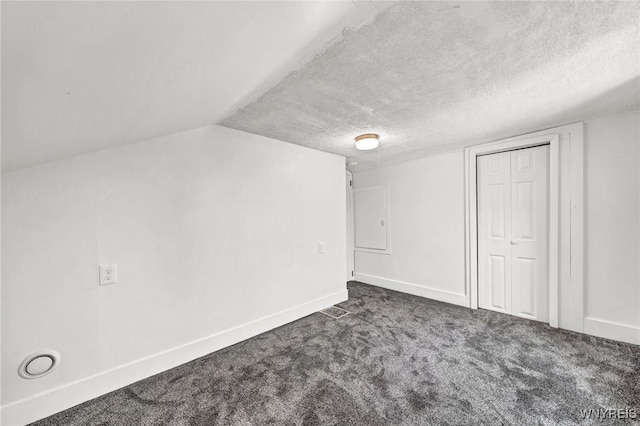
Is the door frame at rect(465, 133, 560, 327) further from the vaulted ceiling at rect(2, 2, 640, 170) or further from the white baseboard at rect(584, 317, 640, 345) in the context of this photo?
the vaulted ceiling at rect(2, 2, 640, 170)

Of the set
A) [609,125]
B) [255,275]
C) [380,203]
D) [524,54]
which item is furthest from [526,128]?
[255,275]

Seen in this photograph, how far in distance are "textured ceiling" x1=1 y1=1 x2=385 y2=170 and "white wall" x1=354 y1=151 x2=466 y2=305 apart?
2917 mm

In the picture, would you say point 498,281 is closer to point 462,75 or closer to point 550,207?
point 550,207

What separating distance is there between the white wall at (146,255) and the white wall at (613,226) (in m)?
3.07

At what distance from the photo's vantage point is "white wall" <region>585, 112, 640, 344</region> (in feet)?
7.73

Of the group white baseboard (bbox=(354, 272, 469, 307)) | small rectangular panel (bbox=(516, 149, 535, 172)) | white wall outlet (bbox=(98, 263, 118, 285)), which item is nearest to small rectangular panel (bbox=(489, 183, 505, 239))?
small rectangular panel (bbox=(516, 149, 535, 172))

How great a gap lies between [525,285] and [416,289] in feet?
4.52

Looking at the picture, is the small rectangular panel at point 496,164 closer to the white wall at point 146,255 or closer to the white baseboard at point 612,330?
the white baseboard at point 612,330

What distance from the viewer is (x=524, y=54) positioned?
1449 millimetres

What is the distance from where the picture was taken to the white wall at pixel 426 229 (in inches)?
139

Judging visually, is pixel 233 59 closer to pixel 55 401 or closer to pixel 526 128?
pixel 55 401

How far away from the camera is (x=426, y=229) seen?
3850 millimetres

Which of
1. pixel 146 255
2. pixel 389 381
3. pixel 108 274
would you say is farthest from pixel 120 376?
pixel 389 381

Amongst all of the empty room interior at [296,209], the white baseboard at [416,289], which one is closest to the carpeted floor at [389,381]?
the empty room interior at [296,209]
